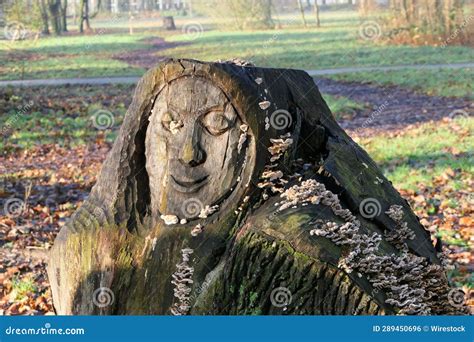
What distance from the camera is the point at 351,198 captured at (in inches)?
127

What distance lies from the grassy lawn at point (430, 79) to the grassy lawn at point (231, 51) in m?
0.13

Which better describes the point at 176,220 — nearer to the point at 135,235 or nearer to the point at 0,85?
the point at 135,235

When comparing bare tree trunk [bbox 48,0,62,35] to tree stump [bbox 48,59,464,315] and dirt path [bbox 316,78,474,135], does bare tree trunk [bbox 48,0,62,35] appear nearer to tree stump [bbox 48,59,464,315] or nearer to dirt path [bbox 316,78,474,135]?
dirt path [bbox 316,78,474,135]

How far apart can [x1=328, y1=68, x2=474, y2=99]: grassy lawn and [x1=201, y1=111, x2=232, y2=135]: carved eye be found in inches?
556

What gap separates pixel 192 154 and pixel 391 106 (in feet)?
42.9

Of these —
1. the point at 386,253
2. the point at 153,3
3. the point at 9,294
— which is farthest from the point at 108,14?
the point at 386,253

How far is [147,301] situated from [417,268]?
3.78 ft

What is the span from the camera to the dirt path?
13.3 meters

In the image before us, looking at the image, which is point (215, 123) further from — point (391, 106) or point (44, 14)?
point (44, 14)

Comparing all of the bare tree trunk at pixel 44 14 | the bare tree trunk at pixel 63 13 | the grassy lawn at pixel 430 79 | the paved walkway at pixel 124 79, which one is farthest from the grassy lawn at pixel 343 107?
the bare tree trunk at pixel 63 13

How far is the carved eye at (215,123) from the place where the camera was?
10.1 feet

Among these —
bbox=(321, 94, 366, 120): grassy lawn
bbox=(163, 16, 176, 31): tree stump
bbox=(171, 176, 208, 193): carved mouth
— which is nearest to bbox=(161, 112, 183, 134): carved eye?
bbox=(171, 176, 208, 193): carved mouth

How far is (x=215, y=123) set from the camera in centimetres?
309

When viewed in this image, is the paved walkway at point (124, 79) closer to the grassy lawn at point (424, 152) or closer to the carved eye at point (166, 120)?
the grassy lawn at point (424, 152)
